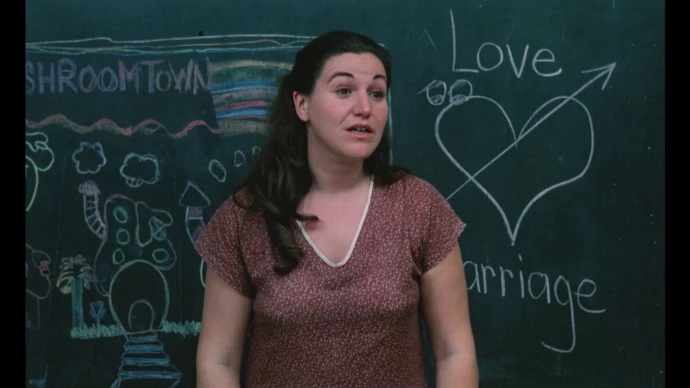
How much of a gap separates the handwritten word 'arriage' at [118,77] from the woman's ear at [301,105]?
0.54 m

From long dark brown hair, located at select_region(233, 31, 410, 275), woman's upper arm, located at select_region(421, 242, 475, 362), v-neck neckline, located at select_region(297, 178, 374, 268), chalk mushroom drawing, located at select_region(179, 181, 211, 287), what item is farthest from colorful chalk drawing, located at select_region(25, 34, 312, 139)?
woman's upper arm, located at select_region(421, 242, 475, 362)

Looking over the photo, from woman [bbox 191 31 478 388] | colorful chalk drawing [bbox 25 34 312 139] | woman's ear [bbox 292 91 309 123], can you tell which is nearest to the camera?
woman [bbox 191 31 478 388]

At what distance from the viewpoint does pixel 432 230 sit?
1.89 metres

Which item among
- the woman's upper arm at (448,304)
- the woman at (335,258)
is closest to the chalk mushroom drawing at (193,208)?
the woman at (335,258)

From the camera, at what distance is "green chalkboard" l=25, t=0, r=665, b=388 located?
2.38m

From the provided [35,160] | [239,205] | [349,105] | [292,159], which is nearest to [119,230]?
[35,160]

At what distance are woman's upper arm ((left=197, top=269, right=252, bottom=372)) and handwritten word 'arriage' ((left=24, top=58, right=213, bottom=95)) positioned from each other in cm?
75

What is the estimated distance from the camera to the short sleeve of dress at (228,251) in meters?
1.89

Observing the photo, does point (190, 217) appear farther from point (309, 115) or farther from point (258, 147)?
point (309, 115)

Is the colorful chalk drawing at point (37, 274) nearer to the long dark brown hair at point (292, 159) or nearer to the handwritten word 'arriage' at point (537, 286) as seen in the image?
the long dark brown hair at point (292, 159)

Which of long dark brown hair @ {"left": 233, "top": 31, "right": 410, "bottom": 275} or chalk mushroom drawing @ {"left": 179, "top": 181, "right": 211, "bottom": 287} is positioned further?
chalk mushroom drawing @ {"left": 179, "top": 181, "right": 211, "bottom": 287}

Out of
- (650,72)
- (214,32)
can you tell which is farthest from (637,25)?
(214,32)

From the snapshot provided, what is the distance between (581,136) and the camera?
2.39 metres

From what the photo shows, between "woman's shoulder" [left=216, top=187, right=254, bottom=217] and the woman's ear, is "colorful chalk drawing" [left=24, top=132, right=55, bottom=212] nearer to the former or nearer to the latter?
"woman's shoulder" [left=216, top=187, right=254, bottom=217]
